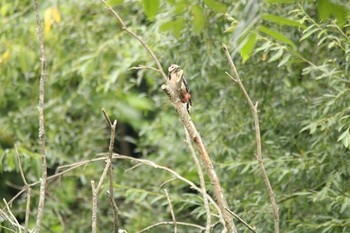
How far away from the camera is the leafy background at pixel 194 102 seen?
10.6ft

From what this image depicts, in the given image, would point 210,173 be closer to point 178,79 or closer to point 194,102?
point 178,79

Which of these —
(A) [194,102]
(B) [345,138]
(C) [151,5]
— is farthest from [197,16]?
(A) [194,102]

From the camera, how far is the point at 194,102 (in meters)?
4.38

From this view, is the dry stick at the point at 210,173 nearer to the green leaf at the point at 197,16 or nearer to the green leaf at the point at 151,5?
the green leaf at the point at 197,16

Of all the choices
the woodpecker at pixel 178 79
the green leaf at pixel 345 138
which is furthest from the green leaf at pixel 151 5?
the green leaf at pixel 345 138

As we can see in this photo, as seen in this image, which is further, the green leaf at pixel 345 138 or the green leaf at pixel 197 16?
the green leaf at pixel 345 138

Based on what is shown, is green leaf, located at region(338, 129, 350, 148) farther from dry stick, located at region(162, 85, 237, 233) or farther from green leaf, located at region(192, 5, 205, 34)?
green leaf, located at region(192, 5, 205, 34)

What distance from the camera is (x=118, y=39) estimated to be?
4688 mm

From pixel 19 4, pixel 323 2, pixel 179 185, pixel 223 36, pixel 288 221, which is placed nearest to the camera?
pixel 323 2

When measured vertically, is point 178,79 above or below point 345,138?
above

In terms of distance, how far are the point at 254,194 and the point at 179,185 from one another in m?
1.04

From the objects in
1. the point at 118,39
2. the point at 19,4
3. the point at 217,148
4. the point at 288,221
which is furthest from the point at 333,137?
the point at 19,4

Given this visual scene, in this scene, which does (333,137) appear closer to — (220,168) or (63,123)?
(220,168)

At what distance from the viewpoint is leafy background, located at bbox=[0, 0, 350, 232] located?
3.23 m
